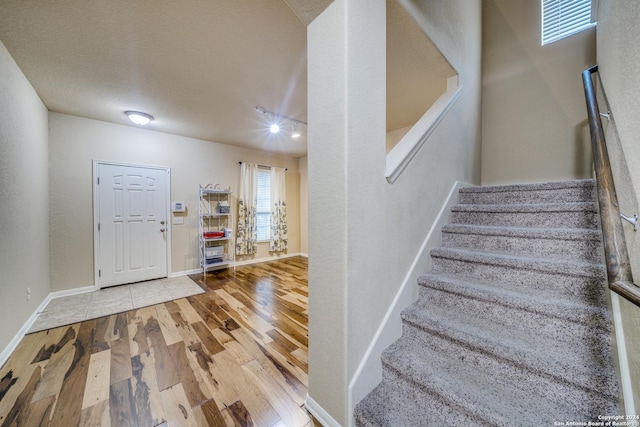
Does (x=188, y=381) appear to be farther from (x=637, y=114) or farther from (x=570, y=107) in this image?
(x=570, y=107)

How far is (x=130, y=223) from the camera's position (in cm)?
370

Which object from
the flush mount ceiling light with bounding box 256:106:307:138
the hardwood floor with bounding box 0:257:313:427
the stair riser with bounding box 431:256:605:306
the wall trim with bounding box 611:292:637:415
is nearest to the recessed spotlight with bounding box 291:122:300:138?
the flush mount ceiling light with bounding box 256:106:307:138

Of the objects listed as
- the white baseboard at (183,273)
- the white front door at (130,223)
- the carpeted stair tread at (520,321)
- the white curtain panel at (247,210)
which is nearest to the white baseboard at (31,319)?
the white front door at (130,223)

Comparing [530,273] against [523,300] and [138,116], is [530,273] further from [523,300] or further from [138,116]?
[138,116]

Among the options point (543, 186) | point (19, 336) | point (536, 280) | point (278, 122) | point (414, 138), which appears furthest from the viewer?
point (278, 122)

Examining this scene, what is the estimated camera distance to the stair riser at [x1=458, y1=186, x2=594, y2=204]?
1.79m

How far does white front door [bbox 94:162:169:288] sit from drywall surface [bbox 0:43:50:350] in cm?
59

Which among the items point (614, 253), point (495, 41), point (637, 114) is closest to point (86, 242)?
point (614, 253)

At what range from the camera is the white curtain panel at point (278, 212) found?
17.6 feet

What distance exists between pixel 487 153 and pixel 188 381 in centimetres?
421

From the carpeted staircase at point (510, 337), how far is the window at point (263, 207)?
165 inches

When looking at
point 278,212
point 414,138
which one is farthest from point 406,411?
point 278,212

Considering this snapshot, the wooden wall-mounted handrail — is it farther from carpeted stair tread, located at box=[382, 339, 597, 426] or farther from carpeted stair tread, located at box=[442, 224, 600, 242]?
carpeted stair tread, located at box=[382, 339, 597, 426]

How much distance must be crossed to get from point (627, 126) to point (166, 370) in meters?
3.10
